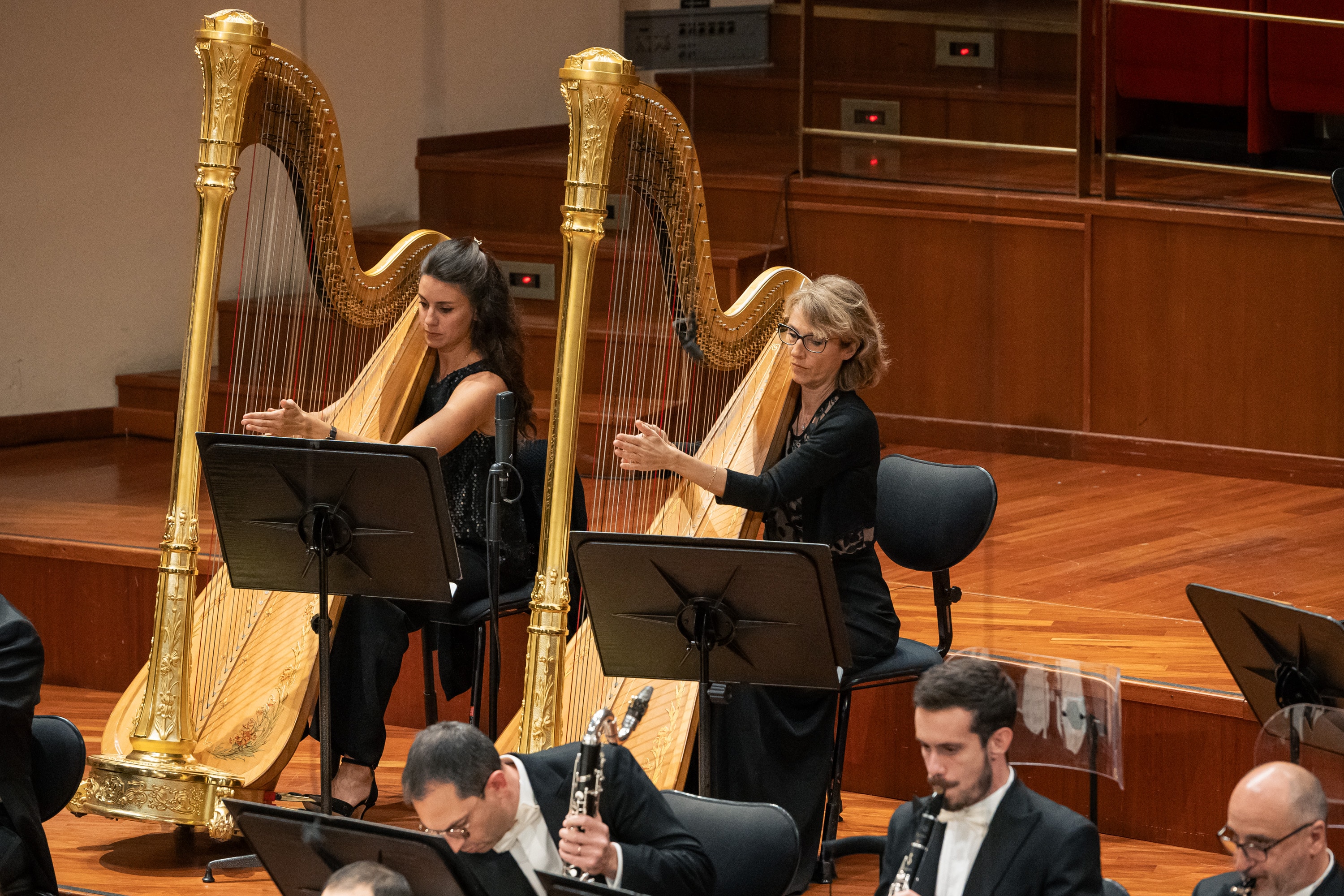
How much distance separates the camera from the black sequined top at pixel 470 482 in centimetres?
405

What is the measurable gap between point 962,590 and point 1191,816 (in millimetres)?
854

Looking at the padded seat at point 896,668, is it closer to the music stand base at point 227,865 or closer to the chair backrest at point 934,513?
the chair backrest at point 934,513

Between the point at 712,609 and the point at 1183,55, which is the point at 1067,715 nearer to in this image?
the point at 712,609

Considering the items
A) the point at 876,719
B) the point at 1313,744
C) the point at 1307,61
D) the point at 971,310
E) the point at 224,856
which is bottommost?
the point at 224,856

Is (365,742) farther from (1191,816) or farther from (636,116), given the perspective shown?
(1191,816)

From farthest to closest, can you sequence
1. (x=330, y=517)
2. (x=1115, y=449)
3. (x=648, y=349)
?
→ (x=1115, y=449), (x=648, y=349), (x=330, y=517)

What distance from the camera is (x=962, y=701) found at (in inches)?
102

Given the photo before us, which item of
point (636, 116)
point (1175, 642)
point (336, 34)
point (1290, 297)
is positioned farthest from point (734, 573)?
point (336, 34)

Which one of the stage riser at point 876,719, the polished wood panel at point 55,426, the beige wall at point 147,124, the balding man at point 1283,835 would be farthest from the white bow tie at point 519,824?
the polished wood panel at point 55,426

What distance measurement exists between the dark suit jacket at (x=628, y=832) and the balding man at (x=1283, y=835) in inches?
26.9

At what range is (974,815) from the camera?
2.62 m

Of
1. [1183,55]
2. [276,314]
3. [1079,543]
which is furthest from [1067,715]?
[1183,55]

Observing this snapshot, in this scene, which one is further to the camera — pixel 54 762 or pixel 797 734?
pixel 797 734

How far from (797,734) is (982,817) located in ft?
3.91
